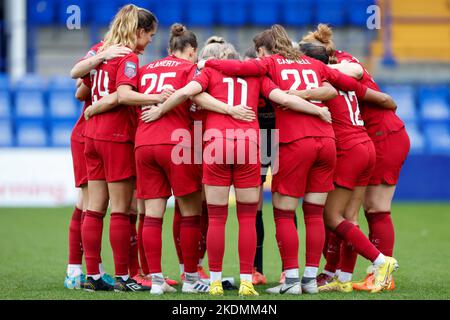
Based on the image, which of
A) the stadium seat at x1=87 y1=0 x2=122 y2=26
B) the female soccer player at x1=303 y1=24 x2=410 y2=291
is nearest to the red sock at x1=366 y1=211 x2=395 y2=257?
the female soccer player at x1=303 y1=24 x2=410 y2=291

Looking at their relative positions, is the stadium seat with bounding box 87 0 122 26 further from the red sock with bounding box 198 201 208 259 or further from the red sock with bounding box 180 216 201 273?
the red sock with bounding box 180 216 201 273

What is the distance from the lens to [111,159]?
6.80 m

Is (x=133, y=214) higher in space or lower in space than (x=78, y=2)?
lower

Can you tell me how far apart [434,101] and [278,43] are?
1114cm

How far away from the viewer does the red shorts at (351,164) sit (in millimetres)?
6953

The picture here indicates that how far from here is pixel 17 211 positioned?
1421 cm

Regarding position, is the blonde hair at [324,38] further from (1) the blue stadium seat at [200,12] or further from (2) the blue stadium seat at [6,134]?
(1) the blue stadium seat at [200,12]

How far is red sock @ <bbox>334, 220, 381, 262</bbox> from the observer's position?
6.86 meters

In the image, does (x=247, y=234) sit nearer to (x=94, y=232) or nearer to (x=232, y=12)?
(x=94, y=232)
